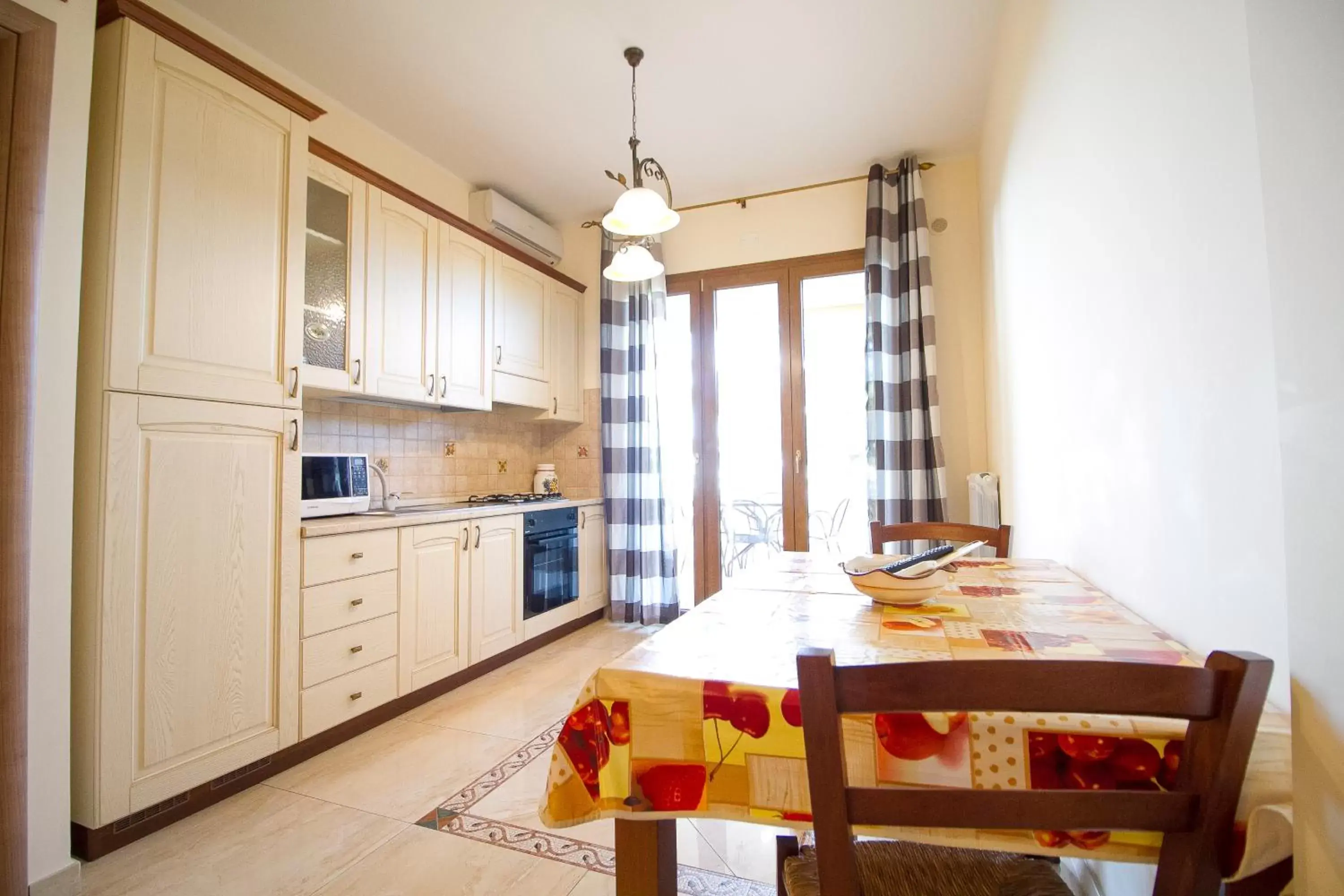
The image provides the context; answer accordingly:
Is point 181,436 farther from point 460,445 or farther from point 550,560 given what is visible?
point 550,560

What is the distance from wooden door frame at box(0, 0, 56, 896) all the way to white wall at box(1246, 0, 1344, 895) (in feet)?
7.54

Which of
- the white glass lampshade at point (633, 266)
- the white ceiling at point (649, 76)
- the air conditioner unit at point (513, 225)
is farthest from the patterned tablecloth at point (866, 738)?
the air conditioner unit at point (513, 225)

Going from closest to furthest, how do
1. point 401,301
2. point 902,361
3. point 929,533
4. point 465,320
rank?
point 929,533 < point 401,301 < point 465,320 < point 902,361

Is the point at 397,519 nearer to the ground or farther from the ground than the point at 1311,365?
nearer to the ground

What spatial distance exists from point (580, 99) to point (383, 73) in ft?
2.93

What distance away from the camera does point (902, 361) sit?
3248mm

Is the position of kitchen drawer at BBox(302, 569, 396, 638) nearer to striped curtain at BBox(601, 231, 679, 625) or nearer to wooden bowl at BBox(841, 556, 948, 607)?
striped curtain at BBox(601, 231, 679, 625)

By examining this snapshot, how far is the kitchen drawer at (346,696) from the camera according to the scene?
2047 mm

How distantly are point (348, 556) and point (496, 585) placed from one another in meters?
0.89

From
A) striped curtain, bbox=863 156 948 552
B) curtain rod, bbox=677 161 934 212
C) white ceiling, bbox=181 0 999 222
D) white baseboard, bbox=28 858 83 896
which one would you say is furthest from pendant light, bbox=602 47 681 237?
white baseboard, bbox=28 858 83 896

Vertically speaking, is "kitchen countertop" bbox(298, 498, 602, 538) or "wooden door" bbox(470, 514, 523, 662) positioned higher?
"kitchen countertop" bbox(298, 498, 602, 538)

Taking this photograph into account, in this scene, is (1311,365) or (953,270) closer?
(1311,365)

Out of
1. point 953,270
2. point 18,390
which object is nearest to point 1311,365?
point 18,390

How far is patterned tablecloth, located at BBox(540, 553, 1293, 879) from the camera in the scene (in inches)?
24.2
